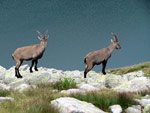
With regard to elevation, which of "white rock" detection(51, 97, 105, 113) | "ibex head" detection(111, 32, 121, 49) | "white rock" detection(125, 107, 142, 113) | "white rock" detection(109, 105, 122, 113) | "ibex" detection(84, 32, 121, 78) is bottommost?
"white rock" detection(125, 107, 142, 113)

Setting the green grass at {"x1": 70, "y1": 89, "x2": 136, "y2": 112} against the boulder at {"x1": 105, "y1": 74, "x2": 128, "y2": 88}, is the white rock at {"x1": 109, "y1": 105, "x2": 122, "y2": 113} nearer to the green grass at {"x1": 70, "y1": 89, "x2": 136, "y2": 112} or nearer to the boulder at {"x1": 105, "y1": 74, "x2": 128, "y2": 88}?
the green grass at {"x1": 70, "y1": 89, "x2": 136, "y2": 112}

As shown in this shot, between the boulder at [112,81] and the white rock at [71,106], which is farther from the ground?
the boulder at [112,81]

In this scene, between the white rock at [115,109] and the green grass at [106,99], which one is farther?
the green grass at [106,99]

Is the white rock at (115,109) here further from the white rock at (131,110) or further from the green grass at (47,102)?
the white rock at (131,110)

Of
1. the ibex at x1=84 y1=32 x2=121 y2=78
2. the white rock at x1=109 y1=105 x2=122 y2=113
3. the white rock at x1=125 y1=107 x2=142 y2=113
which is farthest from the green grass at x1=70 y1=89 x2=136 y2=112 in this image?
the ibex at x1=84 y1=32 x2=121 y2=78

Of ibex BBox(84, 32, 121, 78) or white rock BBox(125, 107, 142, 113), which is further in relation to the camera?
ibex BBox(84, 32, 121, 78)

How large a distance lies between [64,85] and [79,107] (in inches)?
190

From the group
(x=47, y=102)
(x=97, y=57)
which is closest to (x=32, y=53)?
(x=97, y=57)

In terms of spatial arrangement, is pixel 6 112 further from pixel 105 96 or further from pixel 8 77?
pixel 8 77

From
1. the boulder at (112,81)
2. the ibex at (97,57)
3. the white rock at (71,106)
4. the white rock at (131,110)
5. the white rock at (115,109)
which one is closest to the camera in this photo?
the white rock at (71,106)

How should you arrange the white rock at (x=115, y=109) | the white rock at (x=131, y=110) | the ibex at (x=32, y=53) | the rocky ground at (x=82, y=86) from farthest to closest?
the ibex at (x=32, y=53) → the white rock at (x=131, y=110) → the white rock at (x=115, y=109) → the rocky ground at (x=82, y=86)

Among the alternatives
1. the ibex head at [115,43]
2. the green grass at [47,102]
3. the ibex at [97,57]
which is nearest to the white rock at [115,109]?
the green grass at [47,102]

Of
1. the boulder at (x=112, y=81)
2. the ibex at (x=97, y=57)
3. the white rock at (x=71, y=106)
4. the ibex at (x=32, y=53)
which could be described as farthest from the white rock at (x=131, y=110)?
the ibex at (x=97, y=57)

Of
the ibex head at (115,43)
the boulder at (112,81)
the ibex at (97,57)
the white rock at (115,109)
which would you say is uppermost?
the ibex head at (115,43)
